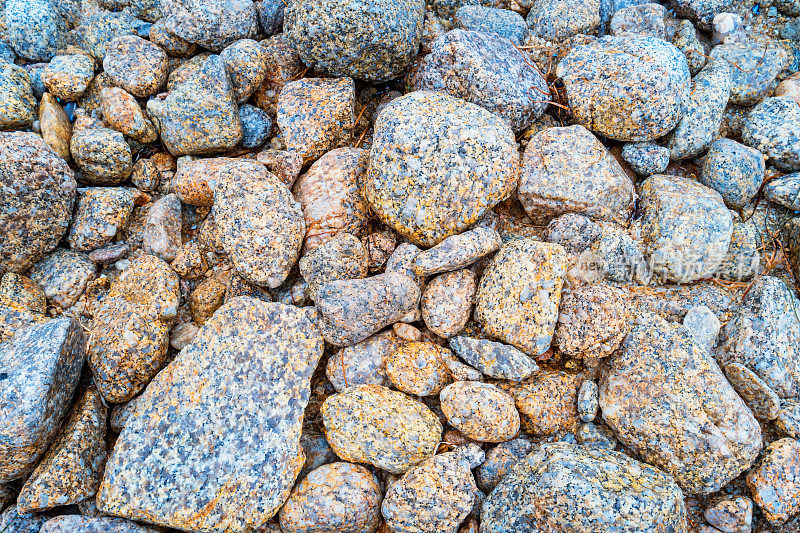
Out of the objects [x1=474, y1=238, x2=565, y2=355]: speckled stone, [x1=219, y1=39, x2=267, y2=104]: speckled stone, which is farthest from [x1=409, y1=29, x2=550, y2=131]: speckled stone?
[x1=219, y1=39, x2=267, y2=104]: speckled stone

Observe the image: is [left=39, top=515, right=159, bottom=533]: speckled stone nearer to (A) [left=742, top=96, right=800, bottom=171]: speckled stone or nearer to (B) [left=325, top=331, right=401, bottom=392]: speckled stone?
(B) [left=325, top=331, right=401, bottom=392]: speckled stone

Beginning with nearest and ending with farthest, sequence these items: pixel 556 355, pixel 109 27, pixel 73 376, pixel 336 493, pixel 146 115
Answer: pixel 336 493 < pixel 73 376 < pixel 556 355 < pixel 146 115 < pixel 109 27

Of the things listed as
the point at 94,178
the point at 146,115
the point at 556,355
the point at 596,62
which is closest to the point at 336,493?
the point at 556,355

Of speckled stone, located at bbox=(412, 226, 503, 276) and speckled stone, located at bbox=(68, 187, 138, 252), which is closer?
speckled stone, located at bbox=(412, 226, 503, 276)

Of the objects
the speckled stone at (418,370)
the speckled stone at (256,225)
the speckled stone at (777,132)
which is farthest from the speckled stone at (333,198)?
the speckled stone at (777,132)

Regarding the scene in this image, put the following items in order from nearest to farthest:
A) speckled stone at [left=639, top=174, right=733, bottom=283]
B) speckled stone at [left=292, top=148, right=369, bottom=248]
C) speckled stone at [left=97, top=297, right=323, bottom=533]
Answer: speckled stone at [left=97, top=297, right=323, bottom=533] → speckled stone at [left=639, top=174, right=733, bottom=283] → speckled stone at [left=292, top=148, right=369, bottom=248]

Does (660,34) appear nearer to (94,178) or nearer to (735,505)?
(735,505)
